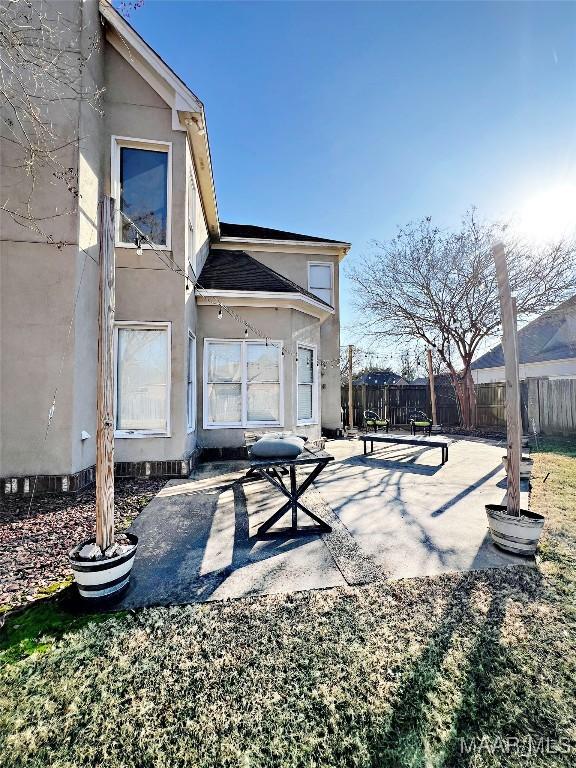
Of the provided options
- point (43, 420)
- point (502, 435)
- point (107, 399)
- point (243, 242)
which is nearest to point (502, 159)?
point (243, 242)

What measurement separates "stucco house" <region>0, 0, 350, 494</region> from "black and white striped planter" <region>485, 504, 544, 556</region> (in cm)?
494

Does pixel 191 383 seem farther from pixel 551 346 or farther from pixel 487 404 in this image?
pixel 551 346

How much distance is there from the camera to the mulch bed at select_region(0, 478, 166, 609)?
288 cm

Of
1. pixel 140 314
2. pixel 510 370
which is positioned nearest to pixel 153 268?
pixel 140 314

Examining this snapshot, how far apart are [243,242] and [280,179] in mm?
2487

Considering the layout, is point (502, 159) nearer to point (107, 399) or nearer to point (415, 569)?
point (415, 569)

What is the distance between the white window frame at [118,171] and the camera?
6160 mm

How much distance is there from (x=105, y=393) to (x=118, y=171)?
5665 millimetres

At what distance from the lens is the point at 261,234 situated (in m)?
12.4

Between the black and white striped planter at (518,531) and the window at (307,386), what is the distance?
518cm

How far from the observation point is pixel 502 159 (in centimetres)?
874

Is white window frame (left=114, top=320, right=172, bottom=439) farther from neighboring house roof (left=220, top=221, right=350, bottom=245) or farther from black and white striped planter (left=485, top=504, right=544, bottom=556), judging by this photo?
neighboring house roof (left=220, top=221, right=350, bottom=245)

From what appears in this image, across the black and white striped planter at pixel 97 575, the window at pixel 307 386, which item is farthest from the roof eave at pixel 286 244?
the black and white striped planter at pixel 97 575

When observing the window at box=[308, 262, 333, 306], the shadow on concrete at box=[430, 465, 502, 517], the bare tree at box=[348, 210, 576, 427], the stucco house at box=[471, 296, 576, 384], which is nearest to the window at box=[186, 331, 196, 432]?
the shadow on concrete at box=[430, 465, 502, 517]
